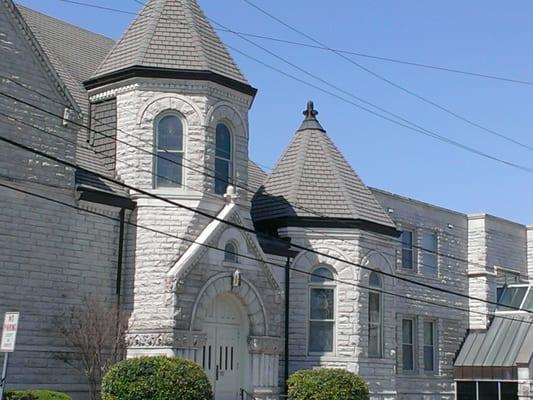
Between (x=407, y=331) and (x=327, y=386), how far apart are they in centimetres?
991

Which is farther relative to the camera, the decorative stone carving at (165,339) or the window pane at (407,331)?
the window pane at (407,331)

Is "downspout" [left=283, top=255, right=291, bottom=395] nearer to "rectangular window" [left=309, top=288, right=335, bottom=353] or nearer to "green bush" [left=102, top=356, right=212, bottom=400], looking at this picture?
"rectangular window" [left=309, top=288, right=335, bottom=353]

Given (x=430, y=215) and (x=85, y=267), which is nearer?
(x=85, y=267)

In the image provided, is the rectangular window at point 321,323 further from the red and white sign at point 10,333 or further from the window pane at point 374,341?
the red and white sign at point 10,333

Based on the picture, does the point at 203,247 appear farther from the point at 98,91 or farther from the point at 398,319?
the point at 398,319

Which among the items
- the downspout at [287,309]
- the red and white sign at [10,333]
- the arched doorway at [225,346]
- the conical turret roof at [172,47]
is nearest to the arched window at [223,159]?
the conical turret roof at [172,47]

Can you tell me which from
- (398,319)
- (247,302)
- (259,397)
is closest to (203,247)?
(247,302)

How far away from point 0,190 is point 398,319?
53.2 ft

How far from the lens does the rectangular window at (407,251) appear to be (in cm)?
3456

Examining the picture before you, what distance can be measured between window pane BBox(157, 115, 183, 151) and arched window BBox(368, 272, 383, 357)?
25.1ft

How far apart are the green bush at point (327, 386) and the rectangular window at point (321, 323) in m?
2.75

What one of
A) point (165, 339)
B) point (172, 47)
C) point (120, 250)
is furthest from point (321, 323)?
point (172, 47)

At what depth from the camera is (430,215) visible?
35969 mm

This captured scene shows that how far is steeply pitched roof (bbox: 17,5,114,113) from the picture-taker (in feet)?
95.9
